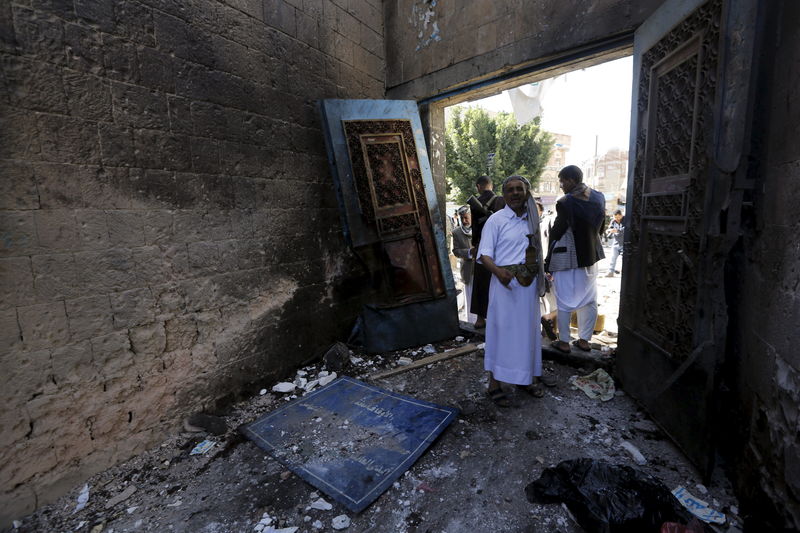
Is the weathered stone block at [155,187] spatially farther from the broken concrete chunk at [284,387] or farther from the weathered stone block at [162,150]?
the broken concrete chunk at [284,387]

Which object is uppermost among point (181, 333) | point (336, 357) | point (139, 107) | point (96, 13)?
point (96, 13)

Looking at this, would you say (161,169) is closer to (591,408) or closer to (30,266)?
(30,266)

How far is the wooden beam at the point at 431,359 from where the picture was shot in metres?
3.53

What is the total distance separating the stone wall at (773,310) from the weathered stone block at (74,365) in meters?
3.64

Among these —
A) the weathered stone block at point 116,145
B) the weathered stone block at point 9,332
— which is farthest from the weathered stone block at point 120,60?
the weathered stone block at point 9,332

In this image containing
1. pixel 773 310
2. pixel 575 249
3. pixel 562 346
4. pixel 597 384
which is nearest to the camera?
pixel 773 310

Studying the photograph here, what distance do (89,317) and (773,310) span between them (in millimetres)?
3767

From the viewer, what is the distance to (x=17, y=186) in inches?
78.9

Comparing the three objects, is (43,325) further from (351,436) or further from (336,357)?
(336,357)

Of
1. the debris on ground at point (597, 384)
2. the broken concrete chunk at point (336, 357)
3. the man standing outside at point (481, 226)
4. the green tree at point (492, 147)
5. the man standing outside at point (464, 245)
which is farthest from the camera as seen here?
the green tree at point (492, 147)

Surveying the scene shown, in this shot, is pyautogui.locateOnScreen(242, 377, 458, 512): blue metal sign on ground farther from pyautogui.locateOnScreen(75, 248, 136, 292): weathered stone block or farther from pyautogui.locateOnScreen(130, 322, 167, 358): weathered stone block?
pyautogui.locateOnScreen(75, 248, 136, 292): weathered stone block

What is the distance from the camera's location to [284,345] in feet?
11.7

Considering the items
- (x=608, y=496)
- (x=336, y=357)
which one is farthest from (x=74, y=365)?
(x=608, y=496)

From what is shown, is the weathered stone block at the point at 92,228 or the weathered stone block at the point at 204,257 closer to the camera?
the weathered stone block at the point at 92,228
